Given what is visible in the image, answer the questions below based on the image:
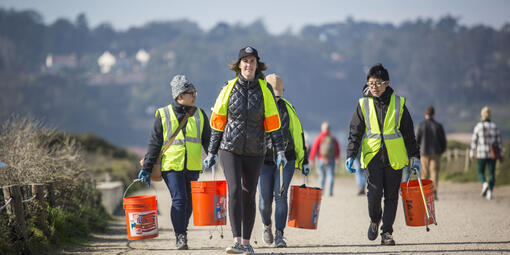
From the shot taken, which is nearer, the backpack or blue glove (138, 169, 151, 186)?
blue glove (138, 169, 151, 186)

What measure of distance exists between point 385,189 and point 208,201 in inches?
72.7

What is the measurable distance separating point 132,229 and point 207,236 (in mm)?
2308

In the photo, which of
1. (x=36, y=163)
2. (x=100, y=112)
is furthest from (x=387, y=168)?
(x=100, y=112)

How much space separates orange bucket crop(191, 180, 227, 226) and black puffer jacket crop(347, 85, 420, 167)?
4.55 feet

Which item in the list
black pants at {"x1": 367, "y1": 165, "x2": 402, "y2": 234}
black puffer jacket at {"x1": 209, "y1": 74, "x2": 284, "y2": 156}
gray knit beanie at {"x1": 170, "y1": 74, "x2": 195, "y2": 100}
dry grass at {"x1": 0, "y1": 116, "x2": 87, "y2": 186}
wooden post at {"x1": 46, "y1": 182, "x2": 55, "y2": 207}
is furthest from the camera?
dry grass at {"x1": 0, "y1": 116, "x2": 87, "y2": 186}

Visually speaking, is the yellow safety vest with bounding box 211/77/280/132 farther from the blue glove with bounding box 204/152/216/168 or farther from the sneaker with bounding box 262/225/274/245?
the sneaker with bounding box 262/225/274/245

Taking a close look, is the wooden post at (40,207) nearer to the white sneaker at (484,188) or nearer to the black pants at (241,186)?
the black pants at (241,186)

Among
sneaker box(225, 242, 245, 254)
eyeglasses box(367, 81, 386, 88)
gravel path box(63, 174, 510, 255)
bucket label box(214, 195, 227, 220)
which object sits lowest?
gravel path box(63, 174, 510, 255)

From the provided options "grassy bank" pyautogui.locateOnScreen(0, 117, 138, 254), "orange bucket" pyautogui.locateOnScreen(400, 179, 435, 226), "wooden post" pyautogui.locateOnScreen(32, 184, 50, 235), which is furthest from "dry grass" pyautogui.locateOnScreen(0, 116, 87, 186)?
"orange bucket" pyautogui.locateOnScreen(400, 179, 435, 226)

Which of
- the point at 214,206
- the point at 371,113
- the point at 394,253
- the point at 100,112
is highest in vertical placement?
the point at 100,112

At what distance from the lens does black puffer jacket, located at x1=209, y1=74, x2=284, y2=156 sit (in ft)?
22.0

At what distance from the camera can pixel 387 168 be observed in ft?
24.6

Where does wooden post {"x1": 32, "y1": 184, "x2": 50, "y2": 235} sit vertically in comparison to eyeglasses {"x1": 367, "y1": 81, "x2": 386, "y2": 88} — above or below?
below

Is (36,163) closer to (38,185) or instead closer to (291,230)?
(38,185)
